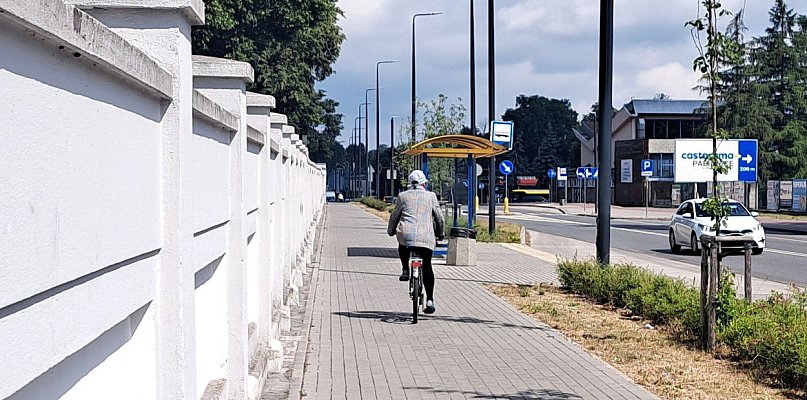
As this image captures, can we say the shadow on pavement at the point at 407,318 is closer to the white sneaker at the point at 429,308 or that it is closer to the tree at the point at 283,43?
the white sneaker at the point at 429,308

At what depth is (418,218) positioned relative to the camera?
41.9 feet

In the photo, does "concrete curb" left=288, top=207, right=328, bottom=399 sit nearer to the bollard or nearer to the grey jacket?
the grey jacket

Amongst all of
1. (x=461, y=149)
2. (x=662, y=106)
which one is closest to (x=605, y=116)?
(x=461, y=149)

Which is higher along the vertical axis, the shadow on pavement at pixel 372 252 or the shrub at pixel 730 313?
the shrub at pixel 730 313

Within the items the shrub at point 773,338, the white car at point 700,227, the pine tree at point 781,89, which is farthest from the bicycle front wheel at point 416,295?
the pine tree at point 781,89

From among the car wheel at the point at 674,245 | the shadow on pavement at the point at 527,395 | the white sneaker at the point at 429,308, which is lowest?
the car wheel at the point at 674,245

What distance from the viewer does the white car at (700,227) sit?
2753 cm

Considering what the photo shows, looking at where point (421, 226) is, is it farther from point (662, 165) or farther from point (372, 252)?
point (662, 165)

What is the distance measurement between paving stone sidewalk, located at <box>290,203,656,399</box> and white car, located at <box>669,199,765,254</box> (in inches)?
451

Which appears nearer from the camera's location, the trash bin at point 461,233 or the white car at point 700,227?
the trash bin at point 461,233

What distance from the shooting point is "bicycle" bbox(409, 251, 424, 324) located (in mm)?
12438

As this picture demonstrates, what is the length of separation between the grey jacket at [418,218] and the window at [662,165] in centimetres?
7564

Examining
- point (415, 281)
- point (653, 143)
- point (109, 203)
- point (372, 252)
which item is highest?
point (653, 143)

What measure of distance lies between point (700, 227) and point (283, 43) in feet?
86.1
